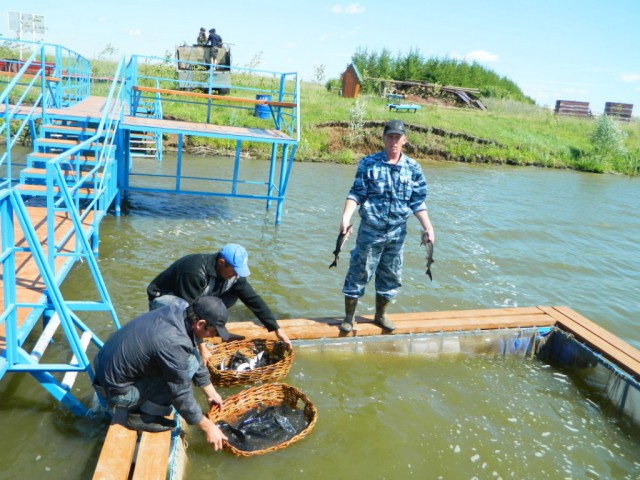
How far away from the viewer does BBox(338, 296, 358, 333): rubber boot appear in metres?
5.26

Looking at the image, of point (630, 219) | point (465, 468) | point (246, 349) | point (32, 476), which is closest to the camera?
point (32, 476)

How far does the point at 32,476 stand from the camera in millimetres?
3484

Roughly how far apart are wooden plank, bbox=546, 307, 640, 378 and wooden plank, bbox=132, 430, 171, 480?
447 centimetres

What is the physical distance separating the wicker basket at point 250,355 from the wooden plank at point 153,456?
1.08 meters

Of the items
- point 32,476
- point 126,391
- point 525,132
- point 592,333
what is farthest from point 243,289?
point 525,132

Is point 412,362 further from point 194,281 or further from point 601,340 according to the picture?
point 194,281

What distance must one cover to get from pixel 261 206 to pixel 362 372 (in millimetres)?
7548

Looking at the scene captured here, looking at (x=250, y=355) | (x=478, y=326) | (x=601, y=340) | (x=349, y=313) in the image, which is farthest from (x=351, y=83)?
(x=250, y=355)

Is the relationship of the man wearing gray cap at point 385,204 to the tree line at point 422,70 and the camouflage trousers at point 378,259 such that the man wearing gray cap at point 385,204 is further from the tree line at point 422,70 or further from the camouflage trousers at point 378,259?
the tree line at point 422,70

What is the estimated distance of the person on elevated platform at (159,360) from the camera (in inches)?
122

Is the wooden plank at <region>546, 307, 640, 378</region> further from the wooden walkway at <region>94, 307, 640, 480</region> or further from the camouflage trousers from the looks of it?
the camouflage trousers

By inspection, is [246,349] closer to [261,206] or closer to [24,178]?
[24,178]

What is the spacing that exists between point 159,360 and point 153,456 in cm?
63

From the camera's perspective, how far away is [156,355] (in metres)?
3.11
